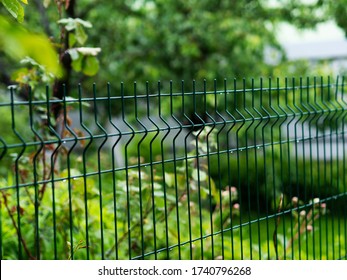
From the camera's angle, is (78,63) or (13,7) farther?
(78,63)

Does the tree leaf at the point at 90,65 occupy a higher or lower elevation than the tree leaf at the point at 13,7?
lower

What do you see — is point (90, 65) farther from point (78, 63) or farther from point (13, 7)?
point (13, 7)

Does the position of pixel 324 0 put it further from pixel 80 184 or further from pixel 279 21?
pixel 80 184

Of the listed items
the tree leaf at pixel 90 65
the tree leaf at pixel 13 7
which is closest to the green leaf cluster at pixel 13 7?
the tree leaf at pixel 13 7

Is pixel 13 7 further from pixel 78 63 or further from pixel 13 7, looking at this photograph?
pixel 78 63

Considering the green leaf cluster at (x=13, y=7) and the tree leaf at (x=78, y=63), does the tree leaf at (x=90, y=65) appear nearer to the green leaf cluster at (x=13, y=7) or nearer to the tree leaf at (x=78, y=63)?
the tree leaf at (x=78, y=63)

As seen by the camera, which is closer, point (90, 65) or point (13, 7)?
point (13, 7)

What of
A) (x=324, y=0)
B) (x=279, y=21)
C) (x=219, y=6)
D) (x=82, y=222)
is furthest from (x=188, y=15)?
(x=82, y=222)

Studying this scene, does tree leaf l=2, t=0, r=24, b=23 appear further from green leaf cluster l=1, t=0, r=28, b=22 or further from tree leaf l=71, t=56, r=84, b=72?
tree leaf l=71, t=56, r=84, b=72

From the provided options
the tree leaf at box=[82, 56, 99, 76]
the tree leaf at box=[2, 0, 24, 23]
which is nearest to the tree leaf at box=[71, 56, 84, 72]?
the tree leaf at box=[82, 56, 99, 76]

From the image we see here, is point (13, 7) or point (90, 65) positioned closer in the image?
point (13, 7)

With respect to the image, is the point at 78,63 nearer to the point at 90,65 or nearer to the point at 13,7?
the point at 90,65

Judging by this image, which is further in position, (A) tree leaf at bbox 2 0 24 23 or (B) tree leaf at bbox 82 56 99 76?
(B) tree leaf at bbox 82 56 99 76

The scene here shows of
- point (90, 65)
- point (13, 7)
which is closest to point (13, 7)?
point (13, 7)
